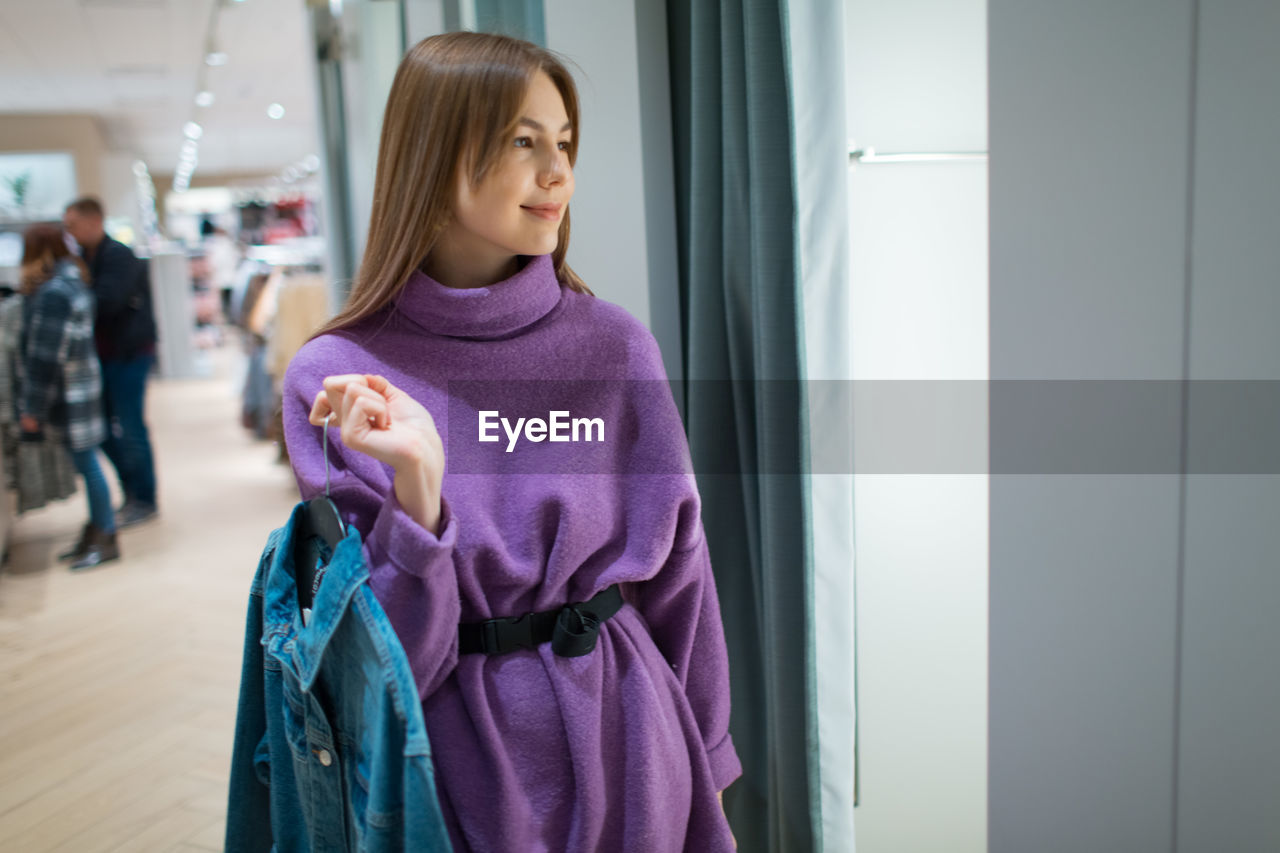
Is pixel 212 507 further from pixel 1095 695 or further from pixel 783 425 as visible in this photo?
pixel 1095 695

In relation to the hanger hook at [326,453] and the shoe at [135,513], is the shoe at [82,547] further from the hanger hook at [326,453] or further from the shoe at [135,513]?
the hanger hook at [326,453]

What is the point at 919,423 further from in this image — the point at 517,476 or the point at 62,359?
the point at 62,359

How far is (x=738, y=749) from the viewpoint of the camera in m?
1.92

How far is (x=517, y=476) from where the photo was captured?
3.90 ft

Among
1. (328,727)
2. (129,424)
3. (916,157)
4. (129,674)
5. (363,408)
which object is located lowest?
(129,674)

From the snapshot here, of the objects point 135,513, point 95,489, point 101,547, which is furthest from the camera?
point 135,513

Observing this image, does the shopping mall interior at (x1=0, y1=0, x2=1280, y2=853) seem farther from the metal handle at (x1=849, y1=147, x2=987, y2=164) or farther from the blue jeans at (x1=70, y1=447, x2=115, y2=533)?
the blue jeans at (x1=70, y1=447, x2=115, y2=533)

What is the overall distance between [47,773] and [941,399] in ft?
9.15

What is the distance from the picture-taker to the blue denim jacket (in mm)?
972

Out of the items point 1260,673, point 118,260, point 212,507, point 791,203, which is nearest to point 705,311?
point 791,203

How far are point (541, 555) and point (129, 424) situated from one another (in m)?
5.20

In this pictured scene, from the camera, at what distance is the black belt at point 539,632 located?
1149mm
